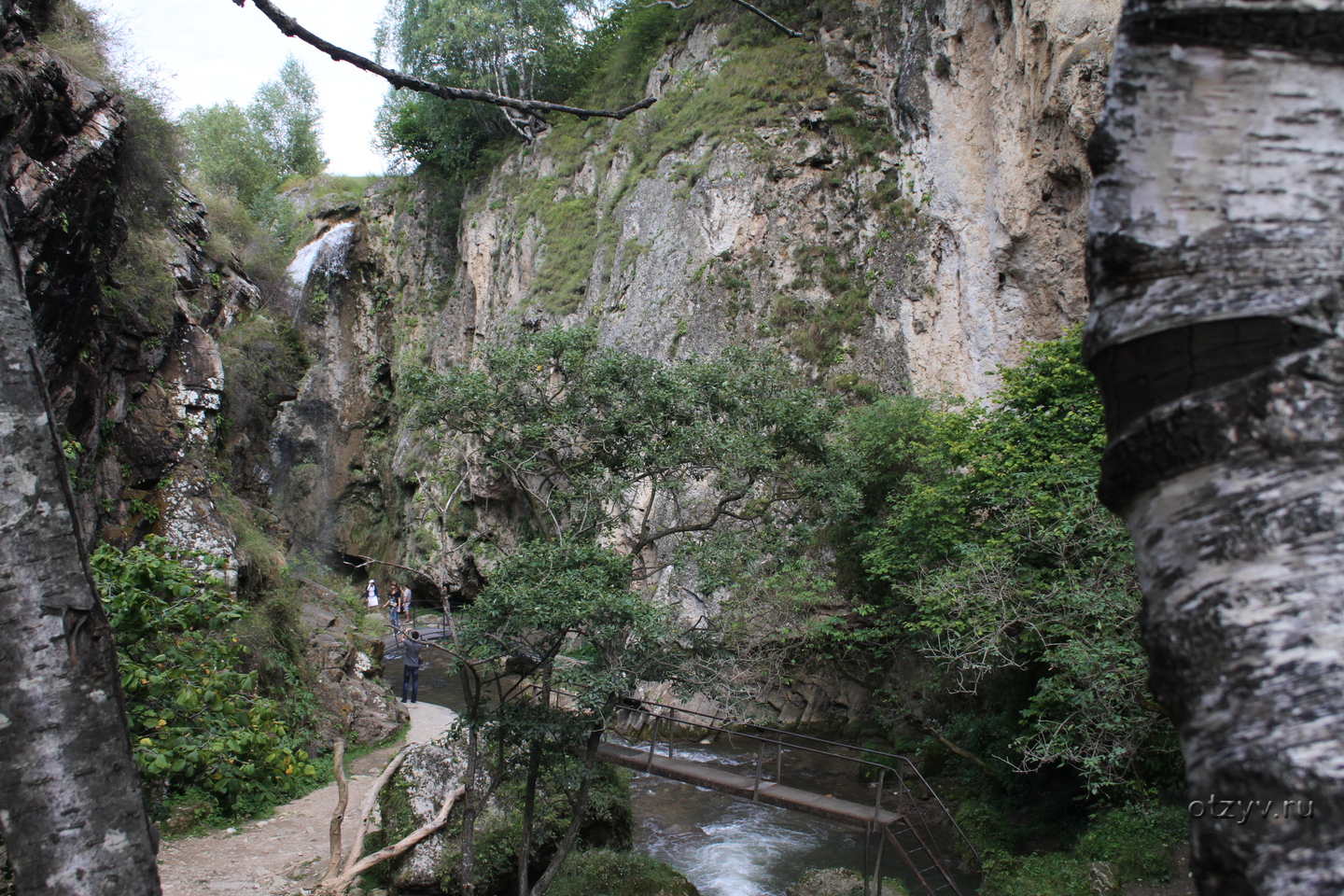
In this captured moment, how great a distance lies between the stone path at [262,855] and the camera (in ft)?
25.5

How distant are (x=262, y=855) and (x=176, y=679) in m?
3.11

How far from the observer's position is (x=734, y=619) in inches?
541

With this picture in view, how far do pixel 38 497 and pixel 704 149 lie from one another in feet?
70.4

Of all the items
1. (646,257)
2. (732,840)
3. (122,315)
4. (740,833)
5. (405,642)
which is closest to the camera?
(732,840)

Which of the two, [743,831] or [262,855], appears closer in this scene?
[262,855]

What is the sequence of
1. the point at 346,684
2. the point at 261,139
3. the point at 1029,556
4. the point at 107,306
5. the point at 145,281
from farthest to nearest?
1. the point at 261,139
2. the point at 346,684
3. the point at 145,281
4. the point at 107,306
5. the point at 1029,556

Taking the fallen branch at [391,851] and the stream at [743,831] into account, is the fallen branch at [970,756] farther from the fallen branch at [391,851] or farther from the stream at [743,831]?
the fallen branch at [391,851]

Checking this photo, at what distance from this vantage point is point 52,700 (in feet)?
5.22

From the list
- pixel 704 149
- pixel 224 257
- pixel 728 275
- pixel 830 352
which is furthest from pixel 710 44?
pixel 224 257

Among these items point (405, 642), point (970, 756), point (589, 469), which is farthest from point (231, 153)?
point (970, 756)

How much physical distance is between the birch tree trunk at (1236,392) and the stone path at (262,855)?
28.8 ft

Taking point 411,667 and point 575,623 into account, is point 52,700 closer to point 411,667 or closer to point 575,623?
point 575,623

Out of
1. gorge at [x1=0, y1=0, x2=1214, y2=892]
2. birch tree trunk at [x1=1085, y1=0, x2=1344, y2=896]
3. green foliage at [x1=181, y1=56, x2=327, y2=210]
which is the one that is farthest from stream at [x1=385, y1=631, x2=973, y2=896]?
green foliage at [x1=181, y1=56, x2=327, y2=210]

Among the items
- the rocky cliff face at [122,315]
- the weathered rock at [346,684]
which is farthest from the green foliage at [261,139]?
the weathered rock at [346,684]
